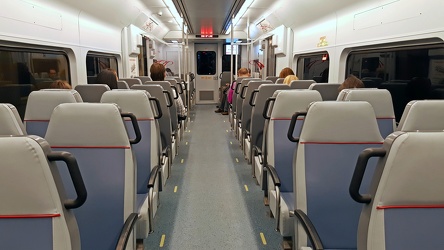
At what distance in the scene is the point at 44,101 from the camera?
2473 mm

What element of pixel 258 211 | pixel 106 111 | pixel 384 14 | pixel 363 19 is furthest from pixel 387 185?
pixel 363 19

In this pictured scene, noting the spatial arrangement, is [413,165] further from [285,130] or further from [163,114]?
[163,114]

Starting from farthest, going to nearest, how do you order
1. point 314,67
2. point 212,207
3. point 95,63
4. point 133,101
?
point 314,67, point 95,63, point 212,207, point 133,101

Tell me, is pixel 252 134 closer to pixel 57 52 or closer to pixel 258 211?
pixel 258 211

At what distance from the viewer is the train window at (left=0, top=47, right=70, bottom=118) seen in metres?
3.33

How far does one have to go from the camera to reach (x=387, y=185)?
1111mm

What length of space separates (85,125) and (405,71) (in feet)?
10.9

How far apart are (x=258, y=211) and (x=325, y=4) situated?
328cm

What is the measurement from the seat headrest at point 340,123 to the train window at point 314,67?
3.85 metres

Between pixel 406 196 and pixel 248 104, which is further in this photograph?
pixel 248 104

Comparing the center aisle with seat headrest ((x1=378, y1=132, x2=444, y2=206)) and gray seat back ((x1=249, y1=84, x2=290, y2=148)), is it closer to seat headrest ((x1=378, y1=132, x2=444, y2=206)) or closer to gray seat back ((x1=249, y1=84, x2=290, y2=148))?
gray seat back ((x1=249, y1=84, x2=290, y2=148))

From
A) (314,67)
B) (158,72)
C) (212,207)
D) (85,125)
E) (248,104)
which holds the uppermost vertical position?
(314,67)

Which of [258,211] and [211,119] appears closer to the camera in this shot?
[258,211]

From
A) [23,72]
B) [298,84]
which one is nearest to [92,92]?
[23,72]
